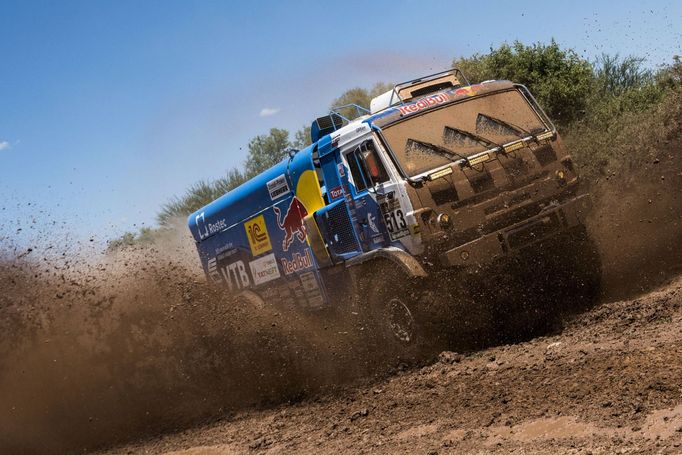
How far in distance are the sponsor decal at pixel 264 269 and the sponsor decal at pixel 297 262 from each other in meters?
0.24

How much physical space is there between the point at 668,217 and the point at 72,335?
8022 mm

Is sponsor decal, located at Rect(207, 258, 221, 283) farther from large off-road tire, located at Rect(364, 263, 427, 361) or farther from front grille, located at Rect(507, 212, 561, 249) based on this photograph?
front grille, located at Rect(507, 212, 561, 249)

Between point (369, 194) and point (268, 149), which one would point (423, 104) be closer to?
point (369, 194)

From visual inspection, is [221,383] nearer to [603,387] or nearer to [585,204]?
[585,204]

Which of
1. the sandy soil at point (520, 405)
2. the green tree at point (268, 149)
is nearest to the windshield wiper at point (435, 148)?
the sandy soil at point (520, 405)

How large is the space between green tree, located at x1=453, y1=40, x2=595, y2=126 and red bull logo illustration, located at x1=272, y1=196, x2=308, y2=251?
1099 cm

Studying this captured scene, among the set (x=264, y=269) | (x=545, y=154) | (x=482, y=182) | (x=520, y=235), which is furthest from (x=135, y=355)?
(x=545, y=154)

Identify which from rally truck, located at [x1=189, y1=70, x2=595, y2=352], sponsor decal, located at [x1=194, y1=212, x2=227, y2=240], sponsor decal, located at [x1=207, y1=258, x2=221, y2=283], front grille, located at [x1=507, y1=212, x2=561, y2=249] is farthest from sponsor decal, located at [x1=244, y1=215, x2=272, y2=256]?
front grille, located at [x1=507, y1=212, x2=561, y2=249]

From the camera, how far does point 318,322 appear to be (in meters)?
10.2

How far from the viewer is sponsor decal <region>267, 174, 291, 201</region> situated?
36.2 ft

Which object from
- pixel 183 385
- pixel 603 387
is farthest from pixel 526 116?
pixel 183 385

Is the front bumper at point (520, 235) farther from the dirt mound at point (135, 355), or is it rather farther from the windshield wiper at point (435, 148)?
the dirt mound at point (135, 355)

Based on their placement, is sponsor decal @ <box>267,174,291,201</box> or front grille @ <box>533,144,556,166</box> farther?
sponsor decal @ <box>267,174,291,201</box>

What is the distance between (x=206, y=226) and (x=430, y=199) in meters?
5.78
